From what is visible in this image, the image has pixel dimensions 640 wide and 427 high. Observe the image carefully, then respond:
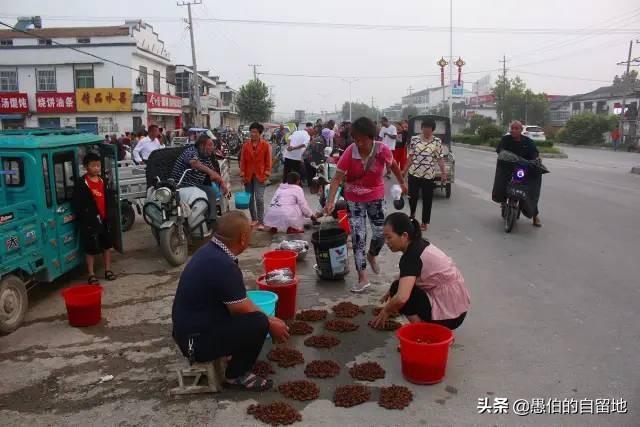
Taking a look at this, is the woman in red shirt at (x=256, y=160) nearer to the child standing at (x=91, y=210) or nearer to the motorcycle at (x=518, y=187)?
the child standing at (x=91, y=210)

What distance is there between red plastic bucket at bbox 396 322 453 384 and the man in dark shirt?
16.6ft

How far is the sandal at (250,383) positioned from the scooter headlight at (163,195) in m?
4.01

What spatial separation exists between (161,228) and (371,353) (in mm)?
3740

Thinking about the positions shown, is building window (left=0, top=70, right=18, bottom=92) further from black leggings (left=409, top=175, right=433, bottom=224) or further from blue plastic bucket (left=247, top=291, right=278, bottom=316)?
blue plastic bucket (left=247, top=291, right=278, bottom=316)

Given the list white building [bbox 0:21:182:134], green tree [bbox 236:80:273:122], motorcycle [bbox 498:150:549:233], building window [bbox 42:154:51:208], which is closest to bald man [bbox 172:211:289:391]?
building window [bbox 42:154:51:208]

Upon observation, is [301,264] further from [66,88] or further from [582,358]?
[66,88]

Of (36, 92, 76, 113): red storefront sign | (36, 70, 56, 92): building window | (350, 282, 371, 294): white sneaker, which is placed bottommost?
(350, 282, 371, 294): white sneaker

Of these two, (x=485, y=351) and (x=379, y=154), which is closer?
(x=485, y=351)

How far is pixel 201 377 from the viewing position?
3.99 metres

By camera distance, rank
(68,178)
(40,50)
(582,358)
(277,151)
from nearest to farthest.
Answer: (582,358), (68,178), (277,151), (40,50)

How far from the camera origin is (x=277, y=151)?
73.5ft

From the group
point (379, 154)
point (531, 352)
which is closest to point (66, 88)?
point (379, 154)

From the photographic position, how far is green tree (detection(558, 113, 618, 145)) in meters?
43.5

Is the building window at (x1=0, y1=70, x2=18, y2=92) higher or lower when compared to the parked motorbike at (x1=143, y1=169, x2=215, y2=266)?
higher
